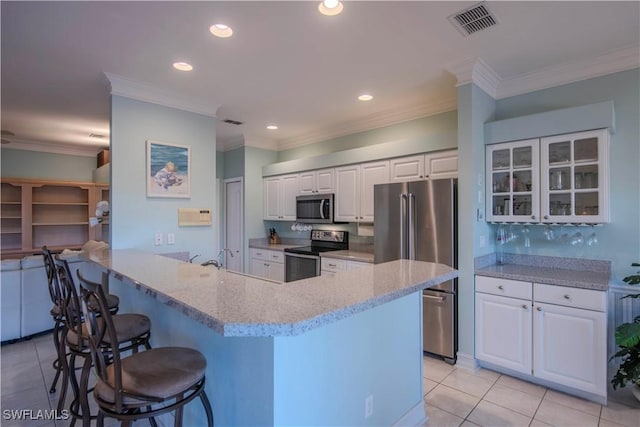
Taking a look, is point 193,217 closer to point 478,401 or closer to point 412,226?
point 412,226

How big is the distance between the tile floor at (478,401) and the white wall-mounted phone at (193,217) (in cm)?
174

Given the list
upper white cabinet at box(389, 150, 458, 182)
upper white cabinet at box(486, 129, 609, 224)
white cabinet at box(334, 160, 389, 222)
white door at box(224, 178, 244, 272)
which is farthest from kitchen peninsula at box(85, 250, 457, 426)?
white door at box(224, 178, 244, 272)

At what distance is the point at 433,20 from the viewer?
218cm

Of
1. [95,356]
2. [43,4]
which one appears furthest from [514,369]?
[43,4]

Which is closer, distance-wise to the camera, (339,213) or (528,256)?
(528,256)

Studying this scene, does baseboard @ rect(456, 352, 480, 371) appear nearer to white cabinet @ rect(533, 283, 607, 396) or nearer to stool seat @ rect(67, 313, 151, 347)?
white cabinet @ rect(533, 283, 607, 396)

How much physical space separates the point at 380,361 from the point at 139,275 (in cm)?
142

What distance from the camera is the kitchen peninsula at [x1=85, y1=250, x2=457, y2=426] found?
1180 mm

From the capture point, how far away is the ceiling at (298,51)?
6.79 ft

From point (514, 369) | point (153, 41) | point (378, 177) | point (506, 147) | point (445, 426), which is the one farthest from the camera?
point (378, 177)

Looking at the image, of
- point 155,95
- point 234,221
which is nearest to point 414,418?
point 155,95

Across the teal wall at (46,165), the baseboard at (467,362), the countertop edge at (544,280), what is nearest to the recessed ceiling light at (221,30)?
the countertop edge at (544,280)

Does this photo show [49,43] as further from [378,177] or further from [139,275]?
[378,177]

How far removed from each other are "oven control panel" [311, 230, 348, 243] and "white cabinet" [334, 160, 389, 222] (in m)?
0.37
